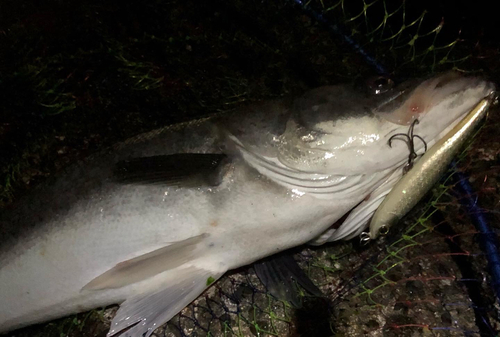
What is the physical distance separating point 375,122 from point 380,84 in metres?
0.19

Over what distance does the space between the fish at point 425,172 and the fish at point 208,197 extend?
4cm

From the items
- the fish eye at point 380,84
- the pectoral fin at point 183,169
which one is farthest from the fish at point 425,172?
the pectoral fin at point 183,169

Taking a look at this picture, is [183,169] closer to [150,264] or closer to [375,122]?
[150,264]

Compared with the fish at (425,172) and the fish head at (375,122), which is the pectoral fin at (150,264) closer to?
the fish head at (375,122)

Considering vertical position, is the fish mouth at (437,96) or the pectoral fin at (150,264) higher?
the pectoral fin at (150,264)

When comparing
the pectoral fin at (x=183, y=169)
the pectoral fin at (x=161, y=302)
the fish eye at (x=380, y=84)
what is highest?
the pectoral fin at (x=183, y=169)

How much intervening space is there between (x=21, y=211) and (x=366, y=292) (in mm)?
1891

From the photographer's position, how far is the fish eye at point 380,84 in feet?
5.21

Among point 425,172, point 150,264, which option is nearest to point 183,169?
point 150,264

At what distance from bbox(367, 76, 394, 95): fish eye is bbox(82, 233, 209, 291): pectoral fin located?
→ 3.28 feet

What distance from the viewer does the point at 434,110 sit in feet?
4.97

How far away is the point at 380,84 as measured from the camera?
1598 mm

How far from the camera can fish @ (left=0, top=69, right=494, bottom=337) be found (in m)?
1.55

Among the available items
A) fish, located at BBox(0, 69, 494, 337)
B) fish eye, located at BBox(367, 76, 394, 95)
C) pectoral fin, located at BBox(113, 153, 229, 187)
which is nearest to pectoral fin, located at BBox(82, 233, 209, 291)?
fish, located at BBox(0, 69, 494, 337)
